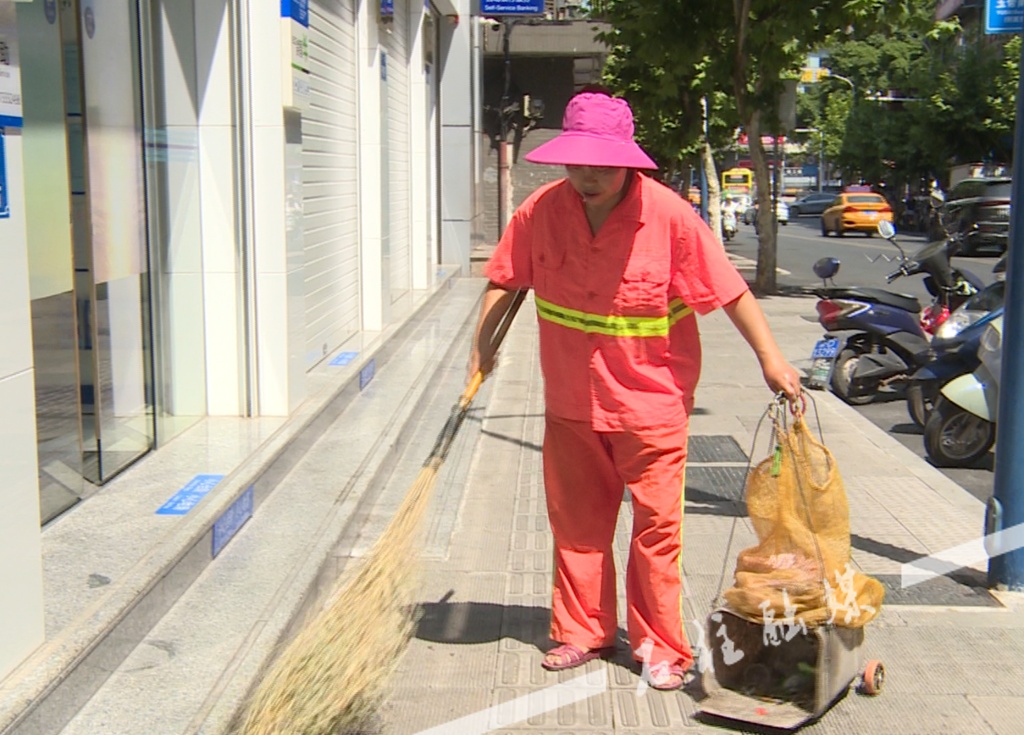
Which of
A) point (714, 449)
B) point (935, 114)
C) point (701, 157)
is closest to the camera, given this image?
point (714, 449)

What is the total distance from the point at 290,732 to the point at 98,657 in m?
0.84

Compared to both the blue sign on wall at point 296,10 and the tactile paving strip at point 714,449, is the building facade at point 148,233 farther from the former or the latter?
the tactile paving strip at point 714,449

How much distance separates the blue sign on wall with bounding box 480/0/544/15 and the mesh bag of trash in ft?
55.1

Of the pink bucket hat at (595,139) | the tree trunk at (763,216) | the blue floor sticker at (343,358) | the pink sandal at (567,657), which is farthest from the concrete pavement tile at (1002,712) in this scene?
the tree trunk at (763,216)

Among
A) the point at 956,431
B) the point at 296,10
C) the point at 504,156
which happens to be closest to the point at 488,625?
the point at 296,10

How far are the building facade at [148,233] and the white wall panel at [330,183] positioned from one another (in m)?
0.04

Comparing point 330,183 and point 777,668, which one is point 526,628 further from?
point 330,183

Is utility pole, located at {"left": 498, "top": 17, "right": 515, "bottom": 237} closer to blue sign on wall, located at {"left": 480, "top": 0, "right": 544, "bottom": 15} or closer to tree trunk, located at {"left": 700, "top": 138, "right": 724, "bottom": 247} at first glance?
tree trunk, located at {"left": 700, "top": 138, "right": 724, "bottom": 247}

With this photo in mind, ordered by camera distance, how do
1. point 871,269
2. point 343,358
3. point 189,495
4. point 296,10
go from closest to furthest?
point 189,495
point 296,10
point 343,358
point 871,269

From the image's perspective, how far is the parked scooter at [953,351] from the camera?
824 cm

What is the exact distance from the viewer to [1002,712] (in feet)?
13.6

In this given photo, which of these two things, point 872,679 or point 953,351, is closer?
point 872,679

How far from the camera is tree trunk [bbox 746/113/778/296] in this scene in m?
19.0

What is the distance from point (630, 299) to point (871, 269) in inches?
898
